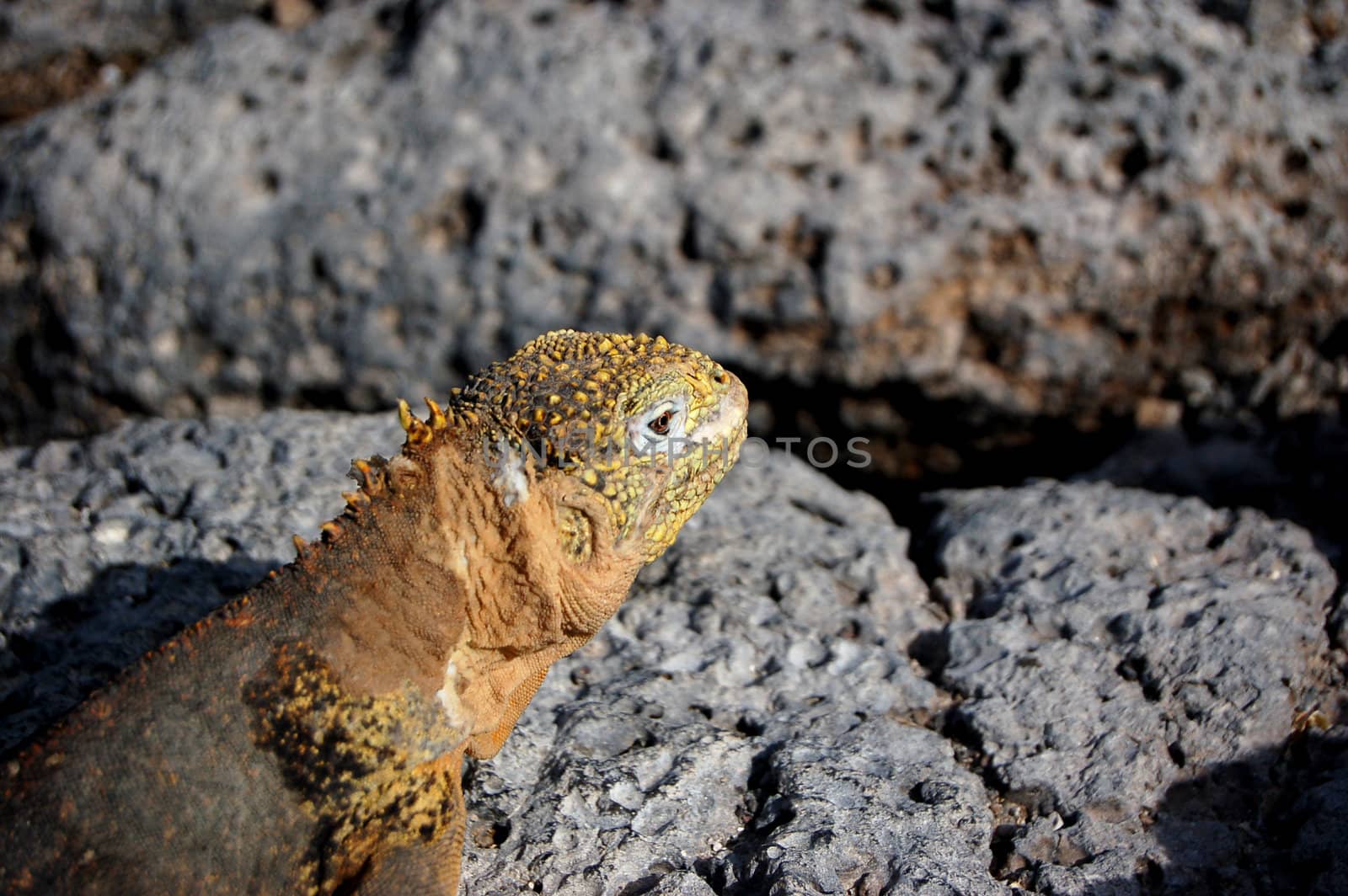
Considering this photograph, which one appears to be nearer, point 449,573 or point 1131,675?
point 449,573

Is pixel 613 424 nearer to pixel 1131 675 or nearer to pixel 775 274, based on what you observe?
pixel 1131 675

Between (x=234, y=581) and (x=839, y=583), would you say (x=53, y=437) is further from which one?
(x=839, y=583)

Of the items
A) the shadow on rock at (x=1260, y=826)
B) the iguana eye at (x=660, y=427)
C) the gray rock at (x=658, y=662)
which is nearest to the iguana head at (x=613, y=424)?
the iguana eye at (x=660, y=427)

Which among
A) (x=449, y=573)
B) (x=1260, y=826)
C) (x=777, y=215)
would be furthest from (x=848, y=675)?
(x=777, y=215)

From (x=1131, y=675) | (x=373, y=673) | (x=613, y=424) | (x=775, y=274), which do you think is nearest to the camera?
(x=373, y=673)

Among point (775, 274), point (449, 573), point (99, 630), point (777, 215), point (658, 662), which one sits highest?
point (449, 573)

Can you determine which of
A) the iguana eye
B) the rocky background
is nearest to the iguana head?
the iguana eye

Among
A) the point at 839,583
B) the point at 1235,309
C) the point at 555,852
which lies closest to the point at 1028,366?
the point at 1235,309
